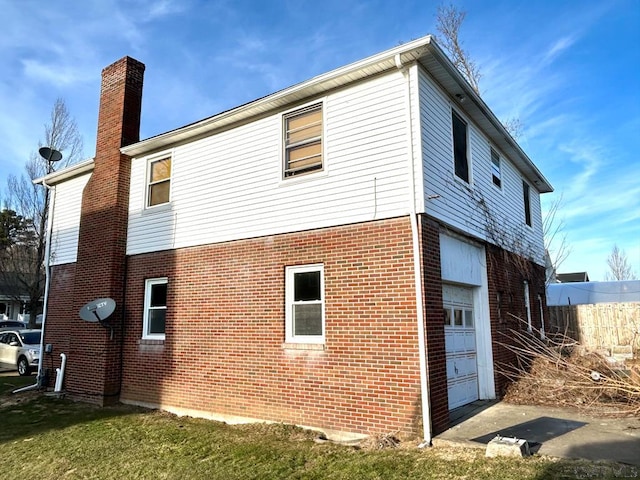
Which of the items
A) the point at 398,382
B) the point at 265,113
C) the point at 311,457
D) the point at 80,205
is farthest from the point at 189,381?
the point at 80,205

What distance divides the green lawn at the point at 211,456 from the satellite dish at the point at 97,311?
7.06 feet

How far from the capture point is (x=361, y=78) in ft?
27.2

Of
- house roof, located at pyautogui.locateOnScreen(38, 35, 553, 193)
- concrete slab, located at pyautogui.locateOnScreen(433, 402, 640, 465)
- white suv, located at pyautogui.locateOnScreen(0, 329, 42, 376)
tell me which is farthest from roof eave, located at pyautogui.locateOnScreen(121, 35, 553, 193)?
white suv, located at pyautogui.locateOnScreen(0, 329, 42, 376)

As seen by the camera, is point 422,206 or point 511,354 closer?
point 422,206

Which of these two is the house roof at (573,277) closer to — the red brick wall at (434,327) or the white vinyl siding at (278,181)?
the red brick wall at (434,327)

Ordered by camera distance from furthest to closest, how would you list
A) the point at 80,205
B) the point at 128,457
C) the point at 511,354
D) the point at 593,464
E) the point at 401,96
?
the point at 80,205, the point at 511,354, the point at 401,96, the point at 128,457, the point at 593,464

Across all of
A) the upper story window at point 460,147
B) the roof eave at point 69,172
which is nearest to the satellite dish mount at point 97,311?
the roof eave at point 69,172

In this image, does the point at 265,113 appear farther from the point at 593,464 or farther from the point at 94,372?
the point at 593,464

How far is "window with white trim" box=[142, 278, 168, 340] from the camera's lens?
35.3ft

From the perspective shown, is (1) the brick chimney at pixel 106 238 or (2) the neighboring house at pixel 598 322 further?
(2) the neighboring house at pixel 598 322

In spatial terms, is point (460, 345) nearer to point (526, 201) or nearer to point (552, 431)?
point (552, 431)

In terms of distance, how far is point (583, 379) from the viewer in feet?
26.4

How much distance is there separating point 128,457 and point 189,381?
2.83 metres

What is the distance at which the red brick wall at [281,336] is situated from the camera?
7270 millimetres
